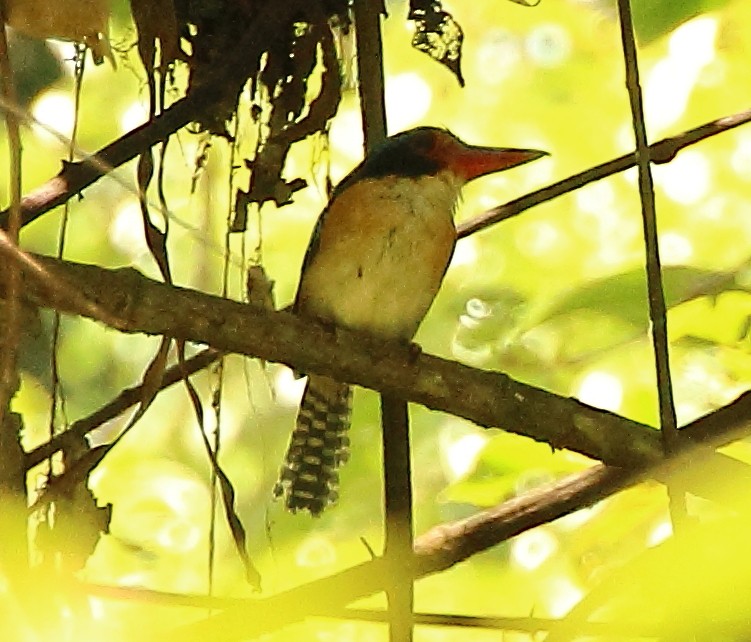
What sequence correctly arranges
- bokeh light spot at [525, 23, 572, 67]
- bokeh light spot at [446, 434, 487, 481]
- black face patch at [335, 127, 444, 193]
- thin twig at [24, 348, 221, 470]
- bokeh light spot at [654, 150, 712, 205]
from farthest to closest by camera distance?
1. bokeh light spot at [525, 23, 572, 67]
2. bokeh light spot at [654, 150, 712, 205]
3. bokeh light spot at [446, 434, 487, 481]
4. black face patch at [335, 127, 444, 193]
5. thin twig at [24, 348, 221, 470]

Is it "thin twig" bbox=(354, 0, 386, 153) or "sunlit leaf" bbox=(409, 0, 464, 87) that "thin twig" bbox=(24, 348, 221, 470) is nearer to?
"thin twig" bbox=(354, 0, 386, 153)

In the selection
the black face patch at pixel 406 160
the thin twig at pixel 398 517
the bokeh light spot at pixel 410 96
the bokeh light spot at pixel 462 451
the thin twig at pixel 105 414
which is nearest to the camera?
the thin twig at pixel 398 517

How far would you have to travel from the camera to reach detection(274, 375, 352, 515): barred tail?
8.50 ft

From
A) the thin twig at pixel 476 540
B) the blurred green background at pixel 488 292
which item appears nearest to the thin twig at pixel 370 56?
the blurred green background at pixel 488 292

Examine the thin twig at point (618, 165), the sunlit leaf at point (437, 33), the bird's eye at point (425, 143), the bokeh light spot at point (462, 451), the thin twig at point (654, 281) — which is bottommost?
the thin twig at point (654, 281)

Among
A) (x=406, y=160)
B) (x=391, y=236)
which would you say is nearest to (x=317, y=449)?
(x=391, y=236)

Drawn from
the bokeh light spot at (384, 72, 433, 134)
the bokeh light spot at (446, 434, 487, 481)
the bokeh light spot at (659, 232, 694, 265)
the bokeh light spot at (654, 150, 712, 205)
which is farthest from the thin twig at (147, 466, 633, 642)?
the bokeh light spot at (384, 72, 433, 134)

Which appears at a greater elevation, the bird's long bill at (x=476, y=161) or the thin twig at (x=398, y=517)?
the bird's long bill at (x=476, y=161)

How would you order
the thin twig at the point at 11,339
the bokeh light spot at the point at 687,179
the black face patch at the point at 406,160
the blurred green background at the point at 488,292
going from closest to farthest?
1. the thin twig at the point at 11,339
2. the blurred green background at the point at 488,292
3. the black face patch at the point at 406,160
4. the bokeh light spot at the point at 687,179

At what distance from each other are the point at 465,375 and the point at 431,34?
0.67m

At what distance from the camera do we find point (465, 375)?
1.45m

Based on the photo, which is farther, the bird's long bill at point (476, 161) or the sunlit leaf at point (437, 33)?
the bird's long bill at point (476, 161)

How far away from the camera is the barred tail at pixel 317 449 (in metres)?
2.59

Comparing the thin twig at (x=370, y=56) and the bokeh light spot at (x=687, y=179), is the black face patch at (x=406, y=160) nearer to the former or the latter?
the thin twig at (x=370, y=56)
